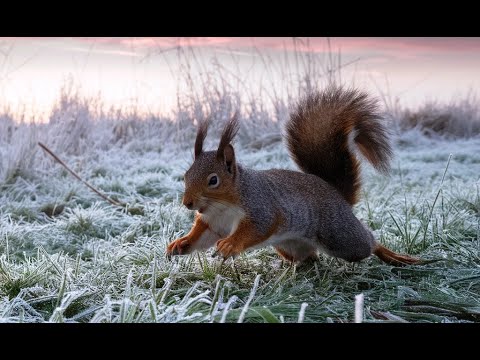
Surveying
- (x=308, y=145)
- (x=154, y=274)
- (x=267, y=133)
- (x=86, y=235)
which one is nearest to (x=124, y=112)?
(x=267, y=133)

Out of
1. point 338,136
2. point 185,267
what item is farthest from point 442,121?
point 185,267

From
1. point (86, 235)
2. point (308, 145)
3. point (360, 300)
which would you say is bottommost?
point (86, 235)

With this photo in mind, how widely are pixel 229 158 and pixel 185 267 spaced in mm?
483

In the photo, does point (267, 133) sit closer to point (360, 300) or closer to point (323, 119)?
point (323, 119)

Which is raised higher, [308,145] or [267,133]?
[308,145]

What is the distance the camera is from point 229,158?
2.29m

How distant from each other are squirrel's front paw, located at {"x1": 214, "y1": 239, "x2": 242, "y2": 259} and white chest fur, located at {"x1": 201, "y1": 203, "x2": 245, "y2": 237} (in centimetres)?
9

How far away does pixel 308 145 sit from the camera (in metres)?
2.77

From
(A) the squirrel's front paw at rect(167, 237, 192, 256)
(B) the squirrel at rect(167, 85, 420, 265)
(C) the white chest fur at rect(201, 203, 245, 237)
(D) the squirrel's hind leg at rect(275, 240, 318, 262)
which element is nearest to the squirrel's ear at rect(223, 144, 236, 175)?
(B) the squirrel at rect(167, 85, 420, 265)

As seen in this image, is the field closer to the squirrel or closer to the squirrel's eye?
the squirrel

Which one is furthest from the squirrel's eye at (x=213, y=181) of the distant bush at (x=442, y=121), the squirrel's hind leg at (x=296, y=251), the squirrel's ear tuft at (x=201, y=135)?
the distant bush at (x=442, y=121)

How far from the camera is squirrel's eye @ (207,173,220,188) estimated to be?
7.34ft

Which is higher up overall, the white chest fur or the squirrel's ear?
the squirrel's ear

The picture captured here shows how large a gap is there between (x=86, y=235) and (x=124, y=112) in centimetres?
158
